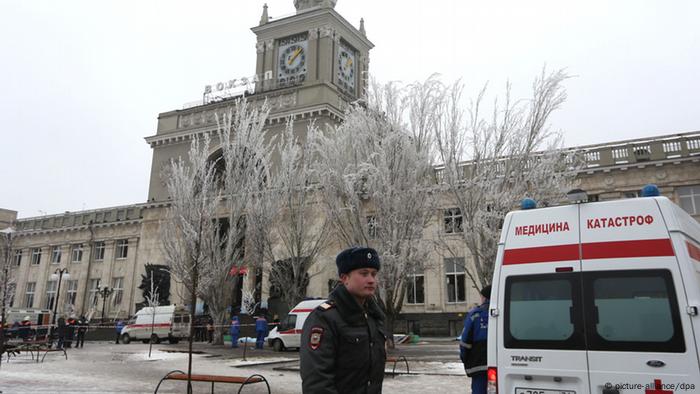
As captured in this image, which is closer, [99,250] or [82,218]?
[99,250]

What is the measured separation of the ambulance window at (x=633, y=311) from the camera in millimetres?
4652

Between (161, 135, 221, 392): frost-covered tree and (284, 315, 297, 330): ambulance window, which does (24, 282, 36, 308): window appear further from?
(284, 315, 297, 330): ambulance window

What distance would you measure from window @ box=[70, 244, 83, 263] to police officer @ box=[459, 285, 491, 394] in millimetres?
52430

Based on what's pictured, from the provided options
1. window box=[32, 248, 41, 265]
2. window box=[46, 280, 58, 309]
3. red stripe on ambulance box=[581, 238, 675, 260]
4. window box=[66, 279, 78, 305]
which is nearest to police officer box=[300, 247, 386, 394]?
red stripe on ambulance box=[581, 238, 675, 260]

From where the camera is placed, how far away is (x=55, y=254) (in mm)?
53000

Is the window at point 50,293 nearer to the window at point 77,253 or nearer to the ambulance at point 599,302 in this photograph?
the window at point 77,253

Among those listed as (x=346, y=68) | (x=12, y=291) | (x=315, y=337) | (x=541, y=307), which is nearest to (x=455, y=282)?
(x=346, y=68)

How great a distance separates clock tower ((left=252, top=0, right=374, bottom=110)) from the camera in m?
44.4

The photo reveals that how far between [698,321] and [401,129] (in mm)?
17920

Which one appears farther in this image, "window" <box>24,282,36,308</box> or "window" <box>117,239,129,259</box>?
"window" <box>24,282,36,308</box>

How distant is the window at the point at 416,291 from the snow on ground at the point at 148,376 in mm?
17181

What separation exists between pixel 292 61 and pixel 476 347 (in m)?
42.6

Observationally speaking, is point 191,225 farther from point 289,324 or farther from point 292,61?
point 292,61

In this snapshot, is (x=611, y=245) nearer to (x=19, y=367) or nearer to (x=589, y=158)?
(x=19, y=367)
